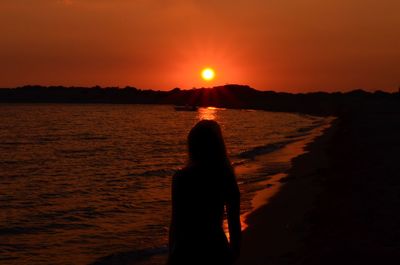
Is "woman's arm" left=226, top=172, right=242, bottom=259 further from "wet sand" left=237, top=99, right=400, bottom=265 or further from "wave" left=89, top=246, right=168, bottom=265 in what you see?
"wave" left=89, top=246, right=168, bottom=265

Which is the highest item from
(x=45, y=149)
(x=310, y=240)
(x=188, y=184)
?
(x=188, y=184)

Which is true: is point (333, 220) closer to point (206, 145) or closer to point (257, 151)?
point (206, 145)

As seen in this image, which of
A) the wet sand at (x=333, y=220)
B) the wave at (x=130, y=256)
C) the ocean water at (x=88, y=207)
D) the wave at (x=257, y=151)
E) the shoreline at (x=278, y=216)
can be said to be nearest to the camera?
the wet sand at (x=333, y=220)

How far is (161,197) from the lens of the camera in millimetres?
18438

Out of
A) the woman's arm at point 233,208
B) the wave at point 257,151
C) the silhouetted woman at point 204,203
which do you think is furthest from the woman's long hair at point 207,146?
the wave at point 257,151

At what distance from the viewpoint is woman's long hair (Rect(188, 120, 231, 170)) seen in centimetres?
446

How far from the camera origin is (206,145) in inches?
177

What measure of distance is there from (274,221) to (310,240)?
3394mm

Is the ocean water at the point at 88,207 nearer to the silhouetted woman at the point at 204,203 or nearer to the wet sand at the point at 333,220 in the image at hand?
the wet sand at the point at 333,220

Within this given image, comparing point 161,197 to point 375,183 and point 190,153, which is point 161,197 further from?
point 190,153

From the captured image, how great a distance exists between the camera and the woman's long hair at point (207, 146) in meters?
4.46

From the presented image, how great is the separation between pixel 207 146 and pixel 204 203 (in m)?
0.45

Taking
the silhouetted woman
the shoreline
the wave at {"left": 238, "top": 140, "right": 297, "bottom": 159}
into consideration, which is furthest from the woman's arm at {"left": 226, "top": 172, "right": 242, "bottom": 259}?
the wave at {"left": 238, "top": 140, "right": 297, "bottom": 159}

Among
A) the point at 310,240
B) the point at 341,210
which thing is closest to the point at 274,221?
the point at 341,210
